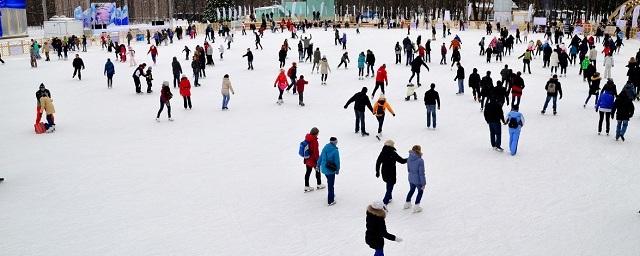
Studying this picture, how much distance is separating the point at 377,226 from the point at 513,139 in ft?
20.0

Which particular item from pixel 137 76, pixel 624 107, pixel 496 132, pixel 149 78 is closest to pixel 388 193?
pixel 496 132

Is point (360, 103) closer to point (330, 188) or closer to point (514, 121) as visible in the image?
point (514, 121)

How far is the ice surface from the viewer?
7207mm

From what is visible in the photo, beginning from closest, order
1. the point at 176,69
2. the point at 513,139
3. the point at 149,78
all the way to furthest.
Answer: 1. the point at 513,139
2. the point at 149,78
3. the point at 176,69

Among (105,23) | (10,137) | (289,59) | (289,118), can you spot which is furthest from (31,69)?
(105,23)

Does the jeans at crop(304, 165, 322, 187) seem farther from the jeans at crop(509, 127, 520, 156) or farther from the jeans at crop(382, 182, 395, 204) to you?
the jeans at crop(509, 127, 520, 156)

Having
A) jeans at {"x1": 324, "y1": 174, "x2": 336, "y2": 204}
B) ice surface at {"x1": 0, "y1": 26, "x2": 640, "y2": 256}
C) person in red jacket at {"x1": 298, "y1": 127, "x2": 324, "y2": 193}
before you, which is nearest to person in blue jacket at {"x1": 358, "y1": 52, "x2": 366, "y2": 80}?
ice surface at {"x1": 0, "y1": 26, "x2": 640, "y2": 256}

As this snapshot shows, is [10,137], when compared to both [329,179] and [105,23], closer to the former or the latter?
[329,179]

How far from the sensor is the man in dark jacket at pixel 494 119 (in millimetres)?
10758

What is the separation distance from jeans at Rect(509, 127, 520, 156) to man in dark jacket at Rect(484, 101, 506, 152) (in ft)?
0.86

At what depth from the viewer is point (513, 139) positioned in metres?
10.8

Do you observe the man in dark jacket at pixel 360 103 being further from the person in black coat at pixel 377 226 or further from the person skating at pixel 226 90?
the person in black coat at pixel 377 226

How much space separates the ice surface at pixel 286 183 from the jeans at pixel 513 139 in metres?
0.27

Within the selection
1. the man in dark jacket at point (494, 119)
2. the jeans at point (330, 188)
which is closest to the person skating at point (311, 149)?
the jeans at point (330, 188)
